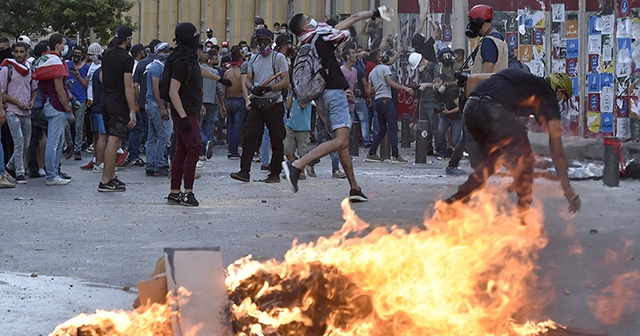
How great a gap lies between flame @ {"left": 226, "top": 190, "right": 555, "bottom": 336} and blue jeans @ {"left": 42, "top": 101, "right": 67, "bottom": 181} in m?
9.22

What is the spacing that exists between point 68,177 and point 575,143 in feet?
24.3

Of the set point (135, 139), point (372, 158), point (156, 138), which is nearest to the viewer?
point (156, 138)

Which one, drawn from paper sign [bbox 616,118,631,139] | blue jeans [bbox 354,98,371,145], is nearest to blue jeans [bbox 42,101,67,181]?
paper sign [bbox 616,118,631,139]

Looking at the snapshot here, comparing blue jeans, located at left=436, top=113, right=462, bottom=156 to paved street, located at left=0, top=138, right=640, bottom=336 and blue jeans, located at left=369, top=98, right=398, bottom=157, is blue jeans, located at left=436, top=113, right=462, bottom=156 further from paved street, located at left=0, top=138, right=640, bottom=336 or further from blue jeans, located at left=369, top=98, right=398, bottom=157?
paved street, located at left=0, top=138, right=640, bottom=336

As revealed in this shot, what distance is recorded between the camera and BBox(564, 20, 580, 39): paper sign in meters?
19.3

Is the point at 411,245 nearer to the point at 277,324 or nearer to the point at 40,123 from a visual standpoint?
the point at 277,324

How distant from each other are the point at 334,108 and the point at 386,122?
25.6ft

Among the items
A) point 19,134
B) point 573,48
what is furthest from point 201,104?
point 573,48

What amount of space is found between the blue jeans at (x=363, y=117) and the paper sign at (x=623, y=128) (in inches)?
222

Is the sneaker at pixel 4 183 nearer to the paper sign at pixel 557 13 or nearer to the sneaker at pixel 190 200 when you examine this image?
the sneaker at pixel 190 200

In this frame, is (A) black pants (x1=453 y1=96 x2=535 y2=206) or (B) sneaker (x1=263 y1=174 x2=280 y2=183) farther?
(B) sneaker (x1=263 y1=174 x2=280 y2=183)

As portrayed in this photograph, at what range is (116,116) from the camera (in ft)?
44.8

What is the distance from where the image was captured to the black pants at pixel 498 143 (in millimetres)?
8789

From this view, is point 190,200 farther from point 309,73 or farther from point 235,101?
point 235,101
